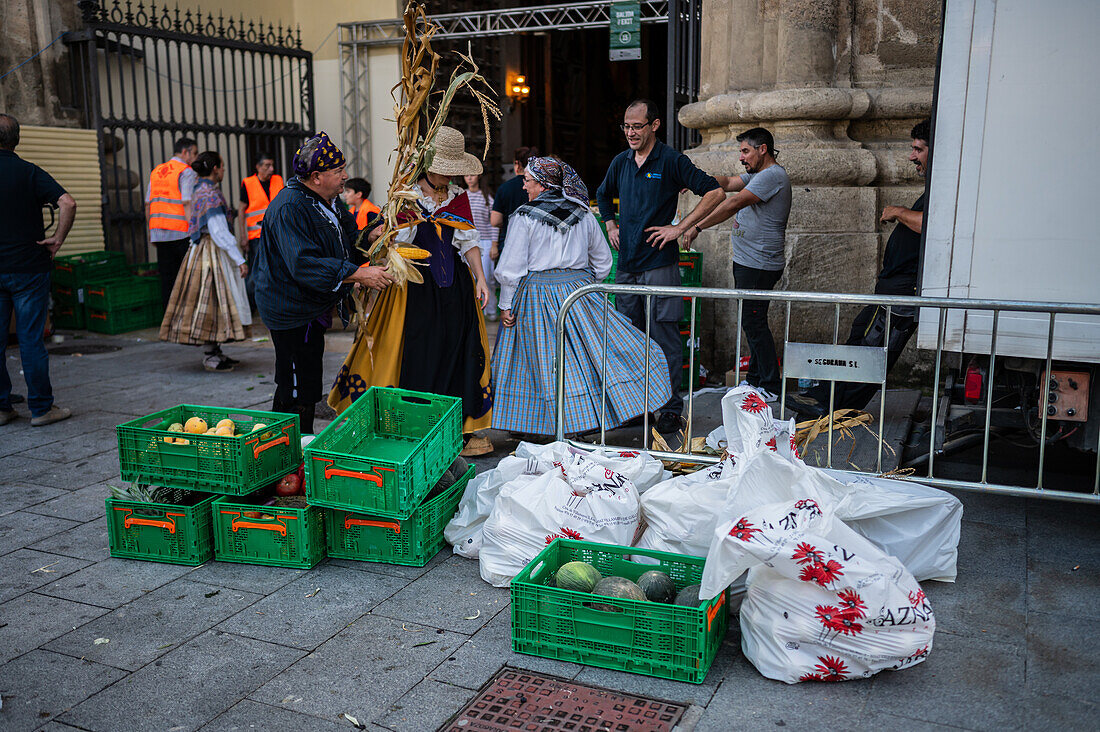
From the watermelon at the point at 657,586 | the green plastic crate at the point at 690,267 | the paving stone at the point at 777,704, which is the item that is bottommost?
the paving stone at the point at 777,704

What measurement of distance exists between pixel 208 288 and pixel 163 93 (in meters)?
5.08

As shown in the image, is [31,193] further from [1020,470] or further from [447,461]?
[1020,470]

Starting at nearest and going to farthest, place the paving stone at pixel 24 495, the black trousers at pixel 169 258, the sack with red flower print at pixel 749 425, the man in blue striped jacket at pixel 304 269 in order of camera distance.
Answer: the sack with red flower print at pixel 749 425, the man in blue striped jacket at pixel 304 269, the paving stone at pixel 24 495, the black trousers at pixel 169 258

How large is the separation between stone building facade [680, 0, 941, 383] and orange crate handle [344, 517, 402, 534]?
4248mm

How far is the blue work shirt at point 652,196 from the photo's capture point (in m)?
6.32

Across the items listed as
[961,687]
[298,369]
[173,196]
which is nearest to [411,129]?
[298,369]

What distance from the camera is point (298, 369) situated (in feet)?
17.5

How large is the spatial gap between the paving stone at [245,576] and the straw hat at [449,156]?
2413 mm

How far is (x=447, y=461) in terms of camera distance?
14.8 ft

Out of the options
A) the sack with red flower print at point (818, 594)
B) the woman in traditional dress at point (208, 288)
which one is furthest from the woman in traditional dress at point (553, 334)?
the woman in traditional dress at point (208, 288)

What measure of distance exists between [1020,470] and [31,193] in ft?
22.1

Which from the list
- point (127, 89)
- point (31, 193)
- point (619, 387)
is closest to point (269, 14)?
point (127, 89)

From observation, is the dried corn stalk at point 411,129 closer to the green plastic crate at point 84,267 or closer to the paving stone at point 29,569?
the paving stone at point 29,569

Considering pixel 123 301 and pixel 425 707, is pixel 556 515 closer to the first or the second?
pixel 425 707
